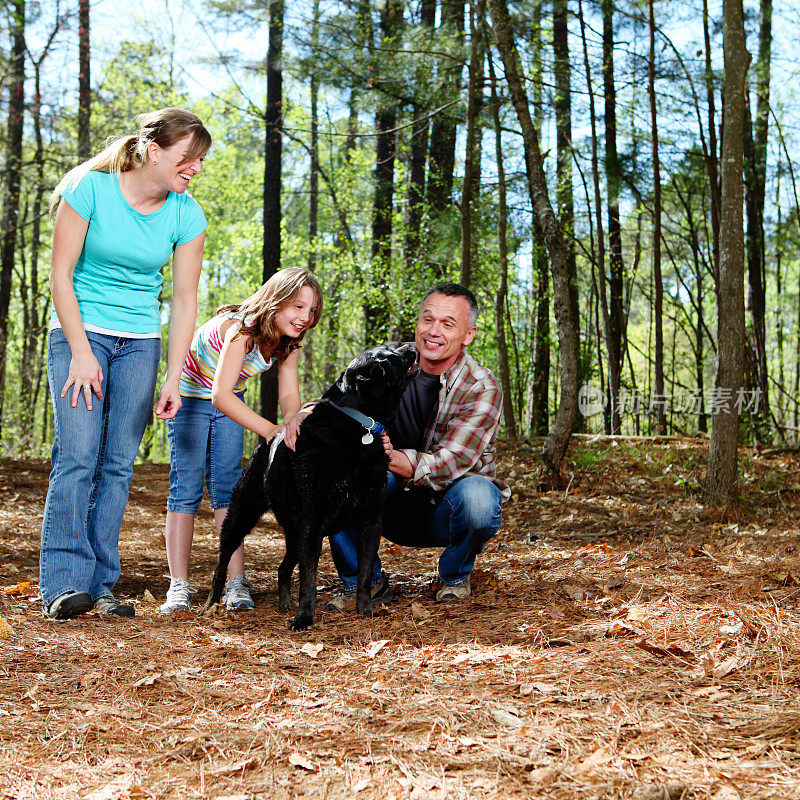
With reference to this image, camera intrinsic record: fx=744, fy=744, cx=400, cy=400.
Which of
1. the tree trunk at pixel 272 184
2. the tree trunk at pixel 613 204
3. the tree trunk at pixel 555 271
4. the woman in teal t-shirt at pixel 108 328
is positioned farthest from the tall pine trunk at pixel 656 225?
the woman in teal t-shirt at pixel 108 328

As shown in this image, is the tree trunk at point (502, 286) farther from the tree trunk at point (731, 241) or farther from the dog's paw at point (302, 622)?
the dog's paw at point (302, 622)

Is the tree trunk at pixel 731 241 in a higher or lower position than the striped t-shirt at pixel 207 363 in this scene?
higher

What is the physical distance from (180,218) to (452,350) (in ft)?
4.62

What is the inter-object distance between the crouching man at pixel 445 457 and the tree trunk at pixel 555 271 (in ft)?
10.5

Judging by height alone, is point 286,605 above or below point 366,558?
below

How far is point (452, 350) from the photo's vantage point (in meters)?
3.63

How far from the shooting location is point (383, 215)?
12539 millimetres

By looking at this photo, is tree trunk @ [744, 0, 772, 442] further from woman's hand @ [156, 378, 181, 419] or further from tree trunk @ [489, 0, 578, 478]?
woman's hand @ [156, 378, 181, 419]

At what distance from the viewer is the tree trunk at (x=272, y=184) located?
475 inches

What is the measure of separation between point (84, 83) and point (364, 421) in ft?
44.1

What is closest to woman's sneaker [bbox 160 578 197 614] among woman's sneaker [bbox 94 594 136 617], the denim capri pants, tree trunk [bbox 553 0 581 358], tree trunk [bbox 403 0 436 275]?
woman's sneaker [bbox 94 594 136 617]

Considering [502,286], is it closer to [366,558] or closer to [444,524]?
[444,524]

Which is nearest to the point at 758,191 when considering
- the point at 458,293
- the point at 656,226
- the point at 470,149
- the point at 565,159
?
the point at 565,159

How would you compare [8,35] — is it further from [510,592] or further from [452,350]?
[510,592]
